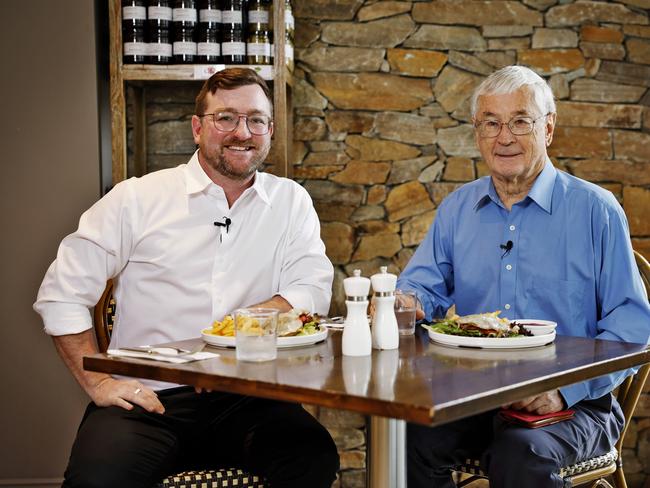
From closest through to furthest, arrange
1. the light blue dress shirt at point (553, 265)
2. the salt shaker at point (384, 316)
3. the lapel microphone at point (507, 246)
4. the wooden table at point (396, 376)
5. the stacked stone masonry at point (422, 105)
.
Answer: the wooden table at point (396, 376)
the salt shaker at point (384, 316)
the light blue dress shirt at point (553, 265)
the lapel microphone at point (507, 246)
the stacked stone masonry at point (422, 105)

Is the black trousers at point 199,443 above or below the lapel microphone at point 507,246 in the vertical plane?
below

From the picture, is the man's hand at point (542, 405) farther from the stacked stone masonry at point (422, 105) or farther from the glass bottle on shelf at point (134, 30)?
the glass bottle on shelf at point (134, 30)

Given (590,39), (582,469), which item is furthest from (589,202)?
(590,39)

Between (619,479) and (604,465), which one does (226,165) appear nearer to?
(604,465)

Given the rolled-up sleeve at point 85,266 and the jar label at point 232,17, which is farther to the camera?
the jar label at point 232,17

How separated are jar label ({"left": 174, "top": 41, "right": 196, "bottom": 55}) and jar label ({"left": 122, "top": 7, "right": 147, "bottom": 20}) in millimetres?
162

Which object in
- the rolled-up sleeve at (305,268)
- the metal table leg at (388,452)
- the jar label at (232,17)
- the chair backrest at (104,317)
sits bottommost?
the metal table leg at (388,452)

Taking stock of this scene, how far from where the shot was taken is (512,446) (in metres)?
2.02

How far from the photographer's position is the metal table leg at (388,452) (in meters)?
1.73

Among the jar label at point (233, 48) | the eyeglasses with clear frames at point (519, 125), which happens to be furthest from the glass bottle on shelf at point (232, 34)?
the eyeglasses with clear frames at point (519, 125)

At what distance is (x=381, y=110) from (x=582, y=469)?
6.17ft

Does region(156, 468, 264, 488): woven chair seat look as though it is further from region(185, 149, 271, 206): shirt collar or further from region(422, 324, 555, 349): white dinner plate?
region(185, 149, 271, 206): shirt collar

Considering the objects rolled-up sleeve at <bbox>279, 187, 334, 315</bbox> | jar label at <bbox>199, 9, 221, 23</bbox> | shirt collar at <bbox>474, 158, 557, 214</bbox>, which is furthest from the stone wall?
shirt collar at <bbox>474, 158, 557, 214</bbox>

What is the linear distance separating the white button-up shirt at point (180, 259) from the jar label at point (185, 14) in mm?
850
